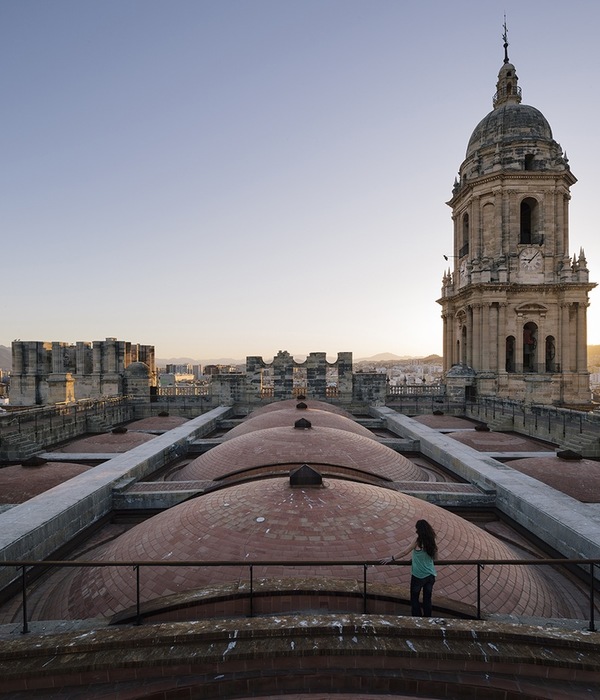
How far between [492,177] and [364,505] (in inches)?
1299

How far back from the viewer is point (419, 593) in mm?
4625

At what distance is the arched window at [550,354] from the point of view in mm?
32456

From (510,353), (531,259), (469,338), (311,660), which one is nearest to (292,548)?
(311,660)

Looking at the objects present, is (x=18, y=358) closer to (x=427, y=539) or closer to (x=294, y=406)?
(x=294, y=406)

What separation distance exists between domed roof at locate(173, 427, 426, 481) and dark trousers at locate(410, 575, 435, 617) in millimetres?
5117

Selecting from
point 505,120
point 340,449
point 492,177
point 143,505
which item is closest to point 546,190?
point 492,177

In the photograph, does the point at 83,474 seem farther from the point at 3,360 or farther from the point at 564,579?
the point at 3,360

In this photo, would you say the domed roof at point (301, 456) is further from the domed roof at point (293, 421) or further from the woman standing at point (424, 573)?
the woman standing at point (424, 573)

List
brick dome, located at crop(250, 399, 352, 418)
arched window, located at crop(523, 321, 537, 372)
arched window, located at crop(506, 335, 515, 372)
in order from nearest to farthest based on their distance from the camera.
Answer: brick dome, located at crop(250, 399, 352, 418)
arched window, located at crop(506, 335, 515, 372)
arched window, located at crop(523, 321, 537, 372)

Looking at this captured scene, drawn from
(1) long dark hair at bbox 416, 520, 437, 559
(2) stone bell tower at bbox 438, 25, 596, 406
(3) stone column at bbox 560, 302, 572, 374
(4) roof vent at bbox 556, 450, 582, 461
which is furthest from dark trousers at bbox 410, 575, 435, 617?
(3) stone column at bbox 560, 302, 572, 374

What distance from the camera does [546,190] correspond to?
3161 centimetres

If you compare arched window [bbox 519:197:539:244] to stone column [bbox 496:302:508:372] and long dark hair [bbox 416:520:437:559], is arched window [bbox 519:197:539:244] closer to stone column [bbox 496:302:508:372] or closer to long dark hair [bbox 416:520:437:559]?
stone column [bbox 496:302:508:372]

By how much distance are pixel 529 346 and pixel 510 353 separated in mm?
2048

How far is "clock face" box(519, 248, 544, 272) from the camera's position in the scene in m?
31.6
